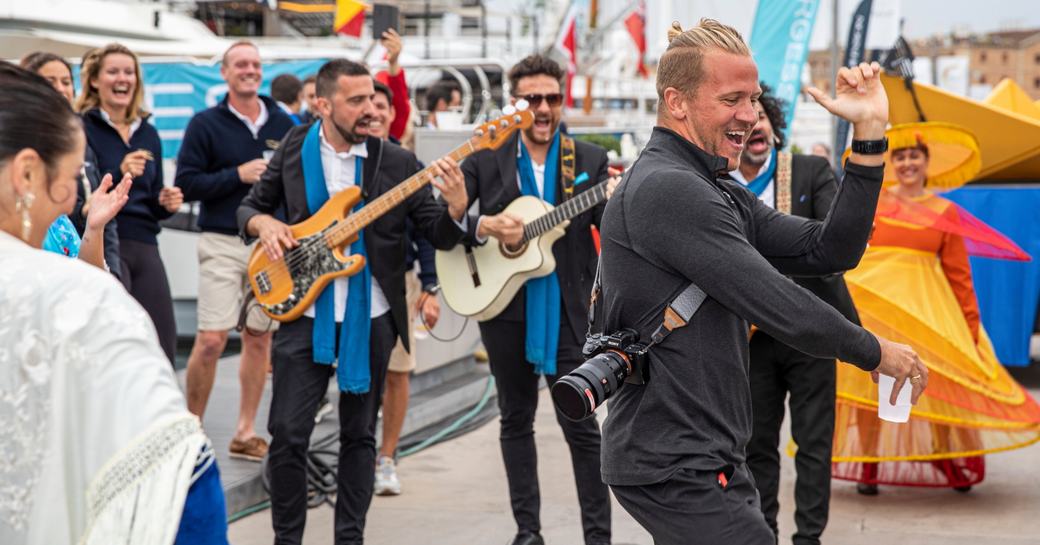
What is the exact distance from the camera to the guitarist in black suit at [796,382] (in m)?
5.18

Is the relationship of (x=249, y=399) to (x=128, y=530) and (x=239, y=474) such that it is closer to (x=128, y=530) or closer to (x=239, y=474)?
(x=239, y=474)

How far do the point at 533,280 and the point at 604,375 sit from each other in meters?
2.57

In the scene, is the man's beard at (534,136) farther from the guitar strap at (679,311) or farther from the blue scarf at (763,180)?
the guitar strap at (679,311)

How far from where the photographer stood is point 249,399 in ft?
23.1

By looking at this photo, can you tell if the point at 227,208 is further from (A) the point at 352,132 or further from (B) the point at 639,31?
(B) the point at 639,31

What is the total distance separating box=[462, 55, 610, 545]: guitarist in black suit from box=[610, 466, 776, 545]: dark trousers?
233 centimetres

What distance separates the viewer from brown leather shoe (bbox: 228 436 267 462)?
22.6 ft

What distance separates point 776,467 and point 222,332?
3214mm

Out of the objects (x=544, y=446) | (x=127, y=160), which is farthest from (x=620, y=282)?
(x=544, y=446)

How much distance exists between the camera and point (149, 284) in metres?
6.31

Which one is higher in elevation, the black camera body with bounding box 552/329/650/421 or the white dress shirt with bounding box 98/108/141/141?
the white dress shirt with bounding box 98/108/141/141

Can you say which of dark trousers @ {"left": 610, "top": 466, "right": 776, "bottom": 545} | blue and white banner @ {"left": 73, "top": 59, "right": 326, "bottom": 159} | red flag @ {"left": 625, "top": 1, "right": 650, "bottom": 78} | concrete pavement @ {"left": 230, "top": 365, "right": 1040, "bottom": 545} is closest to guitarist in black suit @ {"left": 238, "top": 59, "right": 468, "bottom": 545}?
concrete pavement @ {"left": 230, "top": 365, "right": 1040, "bottom": 545}

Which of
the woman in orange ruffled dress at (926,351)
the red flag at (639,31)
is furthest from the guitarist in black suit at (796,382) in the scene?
the red flag at (639,31)

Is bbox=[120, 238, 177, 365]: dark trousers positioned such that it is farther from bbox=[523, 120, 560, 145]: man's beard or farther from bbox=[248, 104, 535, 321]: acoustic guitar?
bbox=[523, 120, 560, 145]: man's beard
